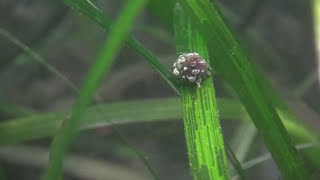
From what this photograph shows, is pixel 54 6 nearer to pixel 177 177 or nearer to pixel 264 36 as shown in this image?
pixel 177 177

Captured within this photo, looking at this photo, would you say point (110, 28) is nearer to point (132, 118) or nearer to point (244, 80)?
point (244, 80)

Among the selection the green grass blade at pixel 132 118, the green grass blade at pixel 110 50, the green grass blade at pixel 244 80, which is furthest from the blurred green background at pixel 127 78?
the green grass blade at pixel 110 50

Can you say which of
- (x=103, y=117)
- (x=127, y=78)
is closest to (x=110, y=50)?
(x=103, y=117)

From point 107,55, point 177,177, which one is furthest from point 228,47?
point 177,177

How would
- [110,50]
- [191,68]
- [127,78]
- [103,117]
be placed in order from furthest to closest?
[127,78]
[103,117]
[191,68]
[110,50]

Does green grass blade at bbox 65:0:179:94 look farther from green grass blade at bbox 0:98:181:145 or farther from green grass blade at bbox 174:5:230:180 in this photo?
green grass blade at bbox 0:98:181:145

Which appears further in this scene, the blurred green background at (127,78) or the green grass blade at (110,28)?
the blurred green background at (127,78)

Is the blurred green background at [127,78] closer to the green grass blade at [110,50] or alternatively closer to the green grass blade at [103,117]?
the green grass blade at [103,117]
